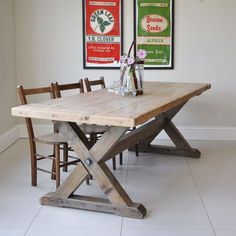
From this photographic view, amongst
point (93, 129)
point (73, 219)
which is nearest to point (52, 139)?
point (93, 129)

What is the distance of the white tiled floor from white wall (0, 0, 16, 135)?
0.63 meters

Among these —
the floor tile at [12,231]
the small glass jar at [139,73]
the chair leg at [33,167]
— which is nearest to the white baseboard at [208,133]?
the small glass jar at [139,73]

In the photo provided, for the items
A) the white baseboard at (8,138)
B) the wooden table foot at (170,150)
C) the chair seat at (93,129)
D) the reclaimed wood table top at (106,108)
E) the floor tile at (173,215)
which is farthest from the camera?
the white baseboard at (8,138)

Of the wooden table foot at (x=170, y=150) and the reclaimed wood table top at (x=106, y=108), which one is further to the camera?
the wooden table foot at (x=170, y=150)

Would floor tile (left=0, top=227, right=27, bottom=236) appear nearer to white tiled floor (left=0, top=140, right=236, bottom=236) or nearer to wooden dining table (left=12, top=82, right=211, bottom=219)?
white tiled floor (left=0, top=140, right=236, bottom=236)

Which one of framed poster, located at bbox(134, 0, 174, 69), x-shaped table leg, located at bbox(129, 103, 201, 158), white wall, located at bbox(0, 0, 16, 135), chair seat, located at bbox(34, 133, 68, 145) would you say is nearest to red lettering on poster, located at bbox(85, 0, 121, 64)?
framed poster, located at bbox(134, 0, 174, 69)

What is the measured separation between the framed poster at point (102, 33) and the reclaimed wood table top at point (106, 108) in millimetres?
1546

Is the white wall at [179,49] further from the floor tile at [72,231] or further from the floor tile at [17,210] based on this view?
the floor tile at [72,231]

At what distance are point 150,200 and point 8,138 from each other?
2.32m

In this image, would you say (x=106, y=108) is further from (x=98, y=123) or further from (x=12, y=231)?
(x=12, y=231)

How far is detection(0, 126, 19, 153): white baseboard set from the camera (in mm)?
4431

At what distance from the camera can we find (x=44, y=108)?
2.58 meters

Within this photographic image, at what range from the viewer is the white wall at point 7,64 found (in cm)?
447

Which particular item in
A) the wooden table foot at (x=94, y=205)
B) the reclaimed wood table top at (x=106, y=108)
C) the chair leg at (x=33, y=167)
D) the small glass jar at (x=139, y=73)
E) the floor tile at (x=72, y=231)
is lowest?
the floor tile at (x=72, y=231)
